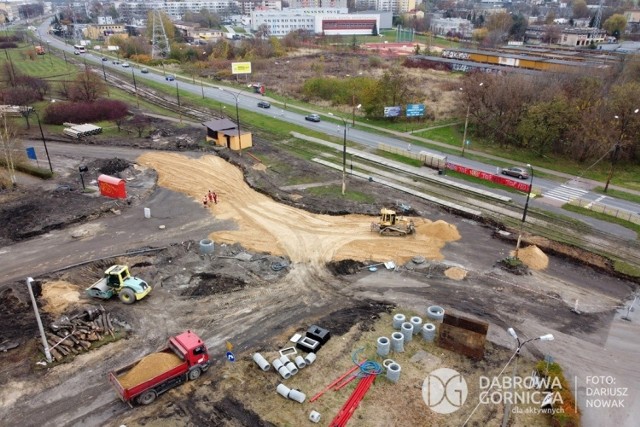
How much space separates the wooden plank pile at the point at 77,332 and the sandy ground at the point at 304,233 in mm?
12516

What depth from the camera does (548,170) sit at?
56062 mm

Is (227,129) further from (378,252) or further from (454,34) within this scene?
(454,34)

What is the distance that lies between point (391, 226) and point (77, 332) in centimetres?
2555

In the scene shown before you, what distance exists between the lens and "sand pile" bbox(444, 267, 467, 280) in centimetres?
3434

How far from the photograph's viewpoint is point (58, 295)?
1222 inches

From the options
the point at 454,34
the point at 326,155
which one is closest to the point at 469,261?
the point at 326,155

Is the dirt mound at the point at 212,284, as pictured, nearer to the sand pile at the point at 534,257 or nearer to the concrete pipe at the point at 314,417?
the concrete pipe at the point at 314,417

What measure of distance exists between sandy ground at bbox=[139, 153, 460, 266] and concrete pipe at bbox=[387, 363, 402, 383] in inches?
497

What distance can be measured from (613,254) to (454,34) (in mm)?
177811

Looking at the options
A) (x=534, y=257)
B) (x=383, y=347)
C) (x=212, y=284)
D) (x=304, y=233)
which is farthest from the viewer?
(x=304, y=233)

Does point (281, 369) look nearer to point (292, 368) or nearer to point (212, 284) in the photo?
point (292, 368)

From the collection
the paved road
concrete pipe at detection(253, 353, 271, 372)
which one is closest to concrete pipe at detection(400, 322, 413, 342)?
concrete pipe at detection(253, 353, 271, 372)
